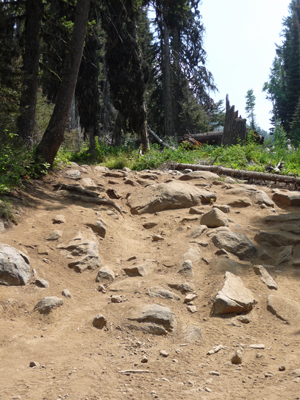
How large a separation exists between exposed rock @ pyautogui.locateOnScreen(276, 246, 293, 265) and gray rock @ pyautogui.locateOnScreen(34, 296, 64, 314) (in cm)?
294

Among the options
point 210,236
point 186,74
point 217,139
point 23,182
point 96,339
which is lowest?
point 96,339

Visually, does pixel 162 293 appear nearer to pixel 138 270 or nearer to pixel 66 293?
pixel 138 270

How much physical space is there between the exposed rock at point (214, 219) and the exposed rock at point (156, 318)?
2332mm

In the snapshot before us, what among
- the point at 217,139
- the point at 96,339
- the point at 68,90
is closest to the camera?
the point at 96,339

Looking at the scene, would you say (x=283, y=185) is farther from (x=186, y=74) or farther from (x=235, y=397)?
(x=186, y=74)

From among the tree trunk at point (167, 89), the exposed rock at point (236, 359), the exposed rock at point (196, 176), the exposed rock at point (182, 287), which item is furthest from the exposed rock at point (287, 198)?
the tree trunk at point (167, 89)

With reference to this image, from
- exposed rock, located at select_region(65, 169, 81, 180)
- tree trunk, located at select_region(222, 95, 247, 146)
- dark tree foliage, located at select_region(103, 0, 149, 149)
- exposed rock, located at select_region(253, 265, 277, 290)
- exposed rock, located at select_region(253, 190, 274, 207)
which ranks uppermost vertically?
dark tree foliage, located at select_region(103, 0, 149, 149)

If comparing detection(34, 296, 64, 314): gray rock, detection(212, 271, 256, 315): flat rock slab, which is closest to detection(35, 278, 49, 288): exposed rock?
detection(34, 296, 64, 314): gray rock

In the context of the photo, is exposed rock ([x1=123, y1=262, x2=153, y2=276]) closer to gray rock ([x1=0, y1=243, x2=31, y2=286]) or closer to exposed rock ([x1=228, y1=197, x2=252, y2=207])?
gray rock ([x1=0, y1=243, x2=31, y2=286])

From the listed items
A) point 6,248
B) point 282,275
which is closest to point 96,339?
point 6,248

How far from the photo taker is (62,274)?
14.0 ft

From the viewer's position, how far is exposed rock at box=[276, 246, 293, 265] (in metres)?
4.76

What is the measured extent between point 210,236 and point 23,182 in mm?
3700

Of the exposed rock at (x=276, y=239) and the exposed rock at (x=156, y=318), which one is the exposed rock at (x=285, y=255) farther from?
the exposed rock at (x=156, y=318)
